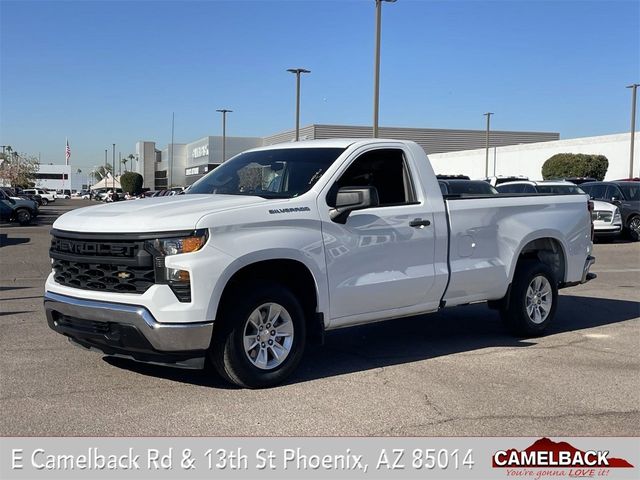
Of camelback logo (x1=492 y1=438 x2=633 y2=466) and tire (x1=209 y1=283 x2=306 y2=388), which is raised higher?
tire (x1=209 y1=283 x2=306 y2=388)

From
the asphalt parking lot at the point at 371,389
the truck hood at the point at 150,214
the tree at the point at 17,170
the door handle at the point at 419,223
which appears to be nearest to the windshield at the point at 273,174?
the truck hood at the point at 150,214

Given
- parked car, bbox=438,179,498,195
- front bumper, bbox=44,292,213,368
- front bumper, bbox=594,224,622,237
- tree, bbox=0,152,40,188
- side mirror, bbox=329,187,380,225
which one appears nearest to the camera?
front bumper, bbox=44,292,213,368

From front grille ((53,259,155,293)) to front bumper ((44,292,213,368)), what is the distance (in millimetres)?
135

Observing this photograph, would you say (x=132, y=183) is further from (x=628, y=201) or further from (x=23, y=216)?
(x=628, y=201)

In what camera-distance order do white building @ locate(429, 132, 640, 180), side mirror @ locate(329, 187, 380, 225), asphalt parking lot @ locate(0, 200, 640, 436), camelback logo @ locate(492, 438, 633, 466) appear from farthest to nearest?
white building @ locate(429, 132, 640, 180)
side mirror @ locate(329, 187, 380, 225)
asphalt parking lot @ locate(0, 200, 640, 436)
camelback logo @ locate(492, 438, 633, 466)

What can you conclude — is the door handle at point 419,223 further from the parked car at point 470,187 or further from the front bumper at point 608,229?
the front bumper at point 608,229

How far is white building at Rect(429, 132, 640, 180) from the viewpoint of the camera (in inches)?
1982

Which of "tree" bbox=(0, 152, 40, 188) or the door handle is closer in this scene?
the door handle

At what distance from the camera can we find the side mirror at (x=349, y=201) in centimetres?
599

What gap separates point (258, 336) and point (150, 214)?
1.30 metres

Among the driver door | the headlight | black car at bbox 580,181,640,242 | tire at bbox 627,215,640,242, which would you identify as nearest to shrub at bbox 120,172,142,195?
black car at bbox 580,181,640,242

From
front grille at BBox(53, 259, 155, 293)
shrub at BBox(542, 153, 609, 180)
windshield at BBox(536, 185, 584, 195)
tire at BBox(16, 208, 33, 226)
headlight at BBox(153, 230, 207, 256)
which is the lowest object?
tire at BBox(16, 208, 33, 226)

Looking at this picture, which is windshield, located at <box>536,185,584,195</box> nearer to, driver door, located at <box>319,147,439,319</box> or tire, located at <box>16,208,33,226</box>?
driver door, located at <box>319,147,439,319</box>

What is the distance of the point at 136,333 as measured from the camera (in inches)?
209
